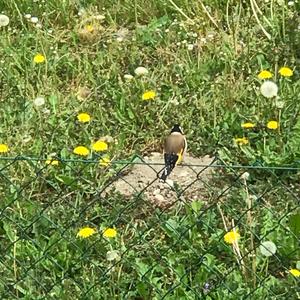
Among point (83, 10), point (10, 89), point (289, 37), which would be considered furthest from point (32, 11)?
point (289, 37)

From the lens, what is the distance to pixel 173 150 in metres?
3.97

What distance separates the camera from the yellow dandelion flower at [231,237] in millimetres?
3369

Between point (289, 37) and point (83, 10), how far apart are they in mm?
1234

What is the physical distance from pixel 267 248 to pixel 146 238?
623mm

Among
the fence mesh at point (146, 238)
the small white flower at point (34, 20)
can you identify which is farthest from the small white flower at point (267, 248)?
the small white flower at point (34, 20)

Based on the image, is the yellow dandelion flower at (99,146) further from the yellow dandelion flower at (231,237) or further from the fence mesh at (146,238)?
the yellow dandelion flower at (231,237)

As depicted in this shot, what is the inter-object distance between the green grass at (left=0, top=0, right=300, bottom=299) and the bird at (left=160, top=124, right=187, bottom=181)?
16 cm

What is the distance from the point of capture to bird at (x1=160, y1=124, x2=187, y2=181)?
3.89m

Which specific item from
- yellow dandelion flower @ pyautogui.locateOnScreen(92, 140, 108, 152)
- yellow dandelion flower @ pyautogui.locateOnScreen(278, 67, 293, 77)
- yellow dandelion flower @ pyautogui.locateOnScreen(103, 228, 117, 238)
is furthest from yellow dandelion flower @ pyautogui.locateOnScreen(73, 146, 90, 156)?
yellow dandelion flower @ pyautogui.locateOnScreen(278, 67, 293, 77)

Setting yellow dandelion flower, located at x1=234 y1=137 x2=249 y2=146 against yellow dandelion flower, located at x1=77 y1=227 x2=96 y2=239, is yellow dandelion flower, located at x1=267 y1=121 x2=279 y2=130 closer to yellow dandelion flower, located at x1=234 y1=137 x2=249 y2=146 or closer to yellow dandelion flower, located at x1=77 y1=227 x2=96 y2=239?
yellow dandelion flower, located at x1=234 y1=137 x2=249 y2=146

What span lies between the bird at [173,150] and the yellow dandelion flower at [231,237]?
1.57ft

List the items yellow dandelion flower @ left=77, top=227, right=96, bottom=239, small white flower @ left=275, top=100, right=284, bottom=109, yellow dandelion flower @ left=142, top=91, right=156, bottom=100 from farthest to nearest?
yellow dandelion flower @ left=142, top=91, right=156, bottom=100 → small white flower @ left=275, top=100, right=284, bottom=109 → yellow dandelion flower @ left=77, top=227, right=96, bottom=239

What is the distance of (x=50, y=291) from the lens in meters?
3.39

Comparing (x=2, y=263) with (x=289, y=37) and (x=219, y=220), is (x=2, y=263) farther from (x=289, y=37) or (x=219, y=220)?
(x=289, y=37)
